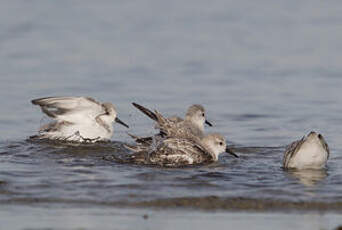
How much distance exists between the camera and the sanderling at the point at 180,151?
13.5 metres

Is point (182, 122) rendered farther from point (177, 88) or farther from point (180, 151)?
point (177, 88)

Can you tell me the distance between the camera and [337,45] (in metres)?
21.1

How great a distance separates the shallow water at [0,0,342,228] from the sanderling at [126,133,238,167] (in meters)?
0.26

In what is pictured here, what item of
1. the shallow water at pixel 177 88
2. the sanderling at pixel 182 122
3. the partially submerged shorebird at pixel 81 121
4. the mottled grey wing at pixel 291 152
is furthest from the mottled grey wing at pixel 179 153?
the partially submerged shorebird at pixel 81 121

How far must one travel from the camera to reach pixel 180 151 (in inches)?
536

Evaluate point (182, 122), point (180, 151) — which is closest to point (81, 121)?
point (182, 122)

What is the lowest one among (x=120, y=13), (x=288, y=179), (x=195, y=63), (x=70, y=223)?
(x=70, y=223)

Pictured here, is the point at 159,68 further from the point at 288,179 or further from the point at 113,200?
the point at 113,200

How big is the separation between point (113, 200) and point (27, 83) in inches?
305

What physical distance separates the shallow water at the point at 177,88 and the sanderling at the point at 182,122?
0.57 metres

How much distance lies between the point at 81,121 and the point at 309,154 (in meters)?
4.07

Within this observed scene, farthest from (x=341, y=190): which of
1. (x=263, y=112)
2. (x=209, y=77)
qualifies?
Result: (x=209, y=77)

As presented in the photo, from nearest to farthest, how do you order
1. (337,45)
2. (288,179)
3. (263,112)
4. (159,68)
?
(288,179), (263,112), (159,68), (337,45)

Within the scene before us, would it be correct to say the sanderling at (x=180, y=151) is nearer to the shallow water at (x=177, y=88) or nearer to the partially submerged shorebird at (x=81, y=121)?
the shallow water at (x=177, y=88)
